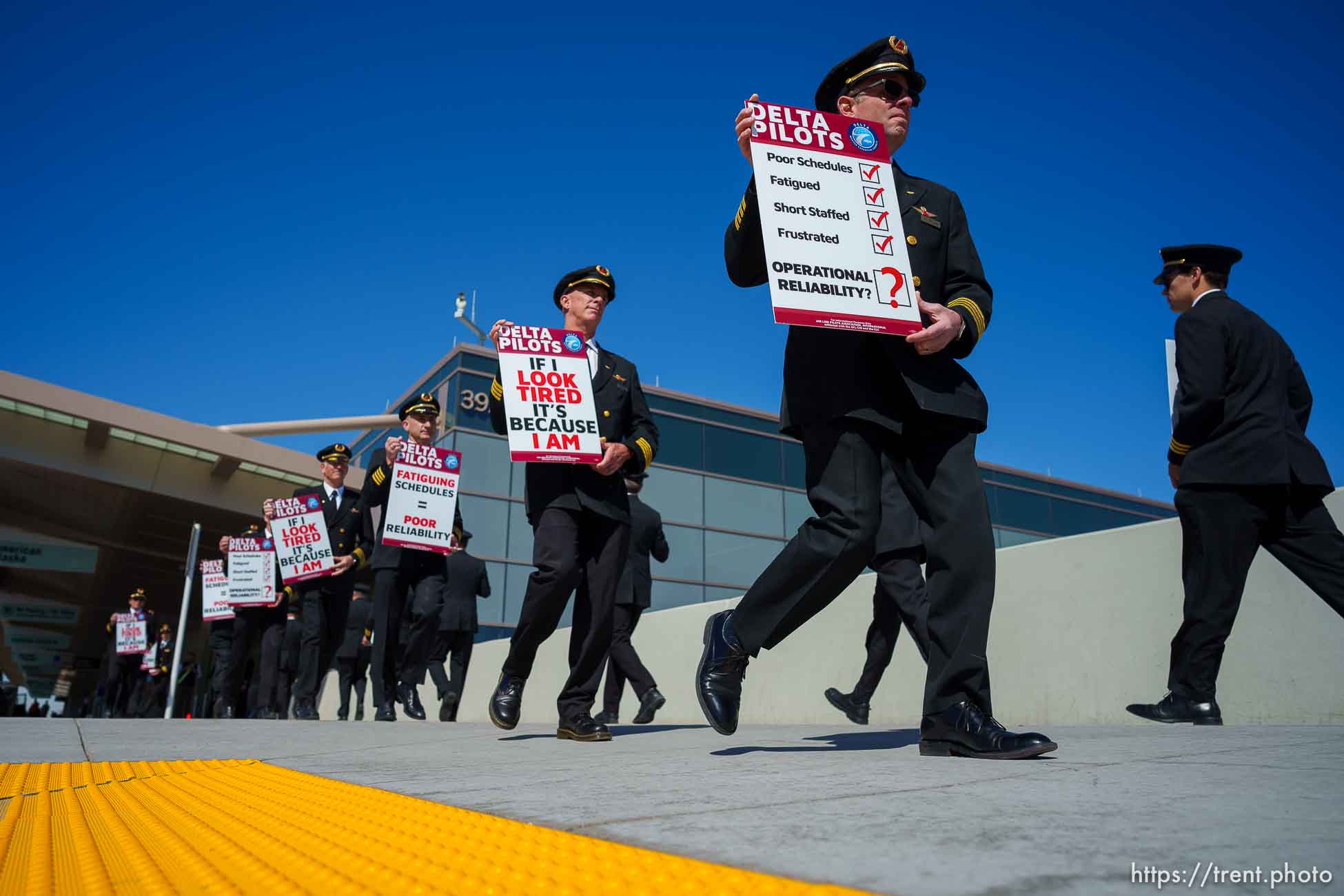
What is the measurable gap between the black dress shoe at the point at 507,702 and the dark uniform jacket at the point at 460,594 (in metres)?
5.10

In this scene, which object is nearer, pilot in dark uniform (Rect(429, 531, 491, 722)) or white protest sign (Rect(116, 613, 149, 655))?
pilot in dark uniform (Rect(429, 531, 491, 722))

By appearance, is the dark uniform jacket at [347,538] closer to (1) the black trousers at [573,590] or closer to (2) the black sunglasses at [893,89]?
(1) the black trousers at [573,590]

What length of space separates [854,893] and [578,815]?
2.41 ft

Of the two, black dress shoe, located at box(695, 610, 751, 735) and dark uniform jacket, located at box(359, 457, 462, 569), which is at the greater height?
dark uniform jacket, located at box(359, 457, 462, 569)

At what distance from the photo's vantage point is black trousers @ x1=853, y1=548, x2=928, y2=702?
4625mm

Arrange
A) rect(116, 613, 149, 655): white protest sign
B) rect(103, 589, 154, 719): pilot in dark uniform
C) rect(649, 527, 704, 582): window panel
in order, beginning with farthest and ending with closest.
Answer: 1. rect(649, 527, 704, 582): window panel
2. rect(103, 589, 154, 719): pilot in dark uniform
3. rect(116, 613, 149, 655): white protest sign

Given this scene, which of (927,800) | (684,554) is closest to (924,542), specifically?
(927,800)

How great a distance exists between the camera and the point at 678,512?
2416 centimetres

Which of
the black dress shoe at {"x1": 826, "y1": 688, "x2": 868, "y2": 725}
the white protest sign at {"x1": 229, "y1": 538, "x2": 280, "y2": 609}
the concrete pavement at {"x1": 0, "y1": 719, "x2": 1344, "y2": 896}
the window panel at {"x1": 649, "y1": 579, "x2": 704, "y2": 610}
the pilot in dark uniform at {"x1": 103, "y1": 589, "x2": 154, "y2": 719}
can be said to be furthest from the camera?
the window panel at {"x1": 649, "y1": 579, "x2": 704, "y2": 610}

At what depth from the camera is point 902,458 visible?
113 inches

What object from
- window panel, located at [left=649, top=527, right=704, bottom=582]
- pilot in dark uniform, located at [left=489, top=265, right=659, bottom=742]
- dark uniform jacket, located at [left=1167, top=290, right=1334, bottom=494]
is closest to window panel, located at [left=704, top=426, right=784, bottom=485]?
window panel, located at [left=649, top=527, right=704, bottom=582]

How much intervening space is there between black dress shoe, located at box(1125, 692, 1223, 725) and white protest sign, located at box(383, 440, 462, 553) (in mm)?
5183

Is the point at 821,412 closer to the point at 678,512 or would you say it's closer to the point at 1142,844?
the point at 1142,844

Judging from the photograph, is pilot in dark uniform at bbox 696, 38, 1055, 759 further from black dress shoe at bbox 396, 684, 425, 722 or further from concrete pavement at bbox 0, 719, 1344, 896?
black dress shoe at bbox 396, 684, 425, 722
